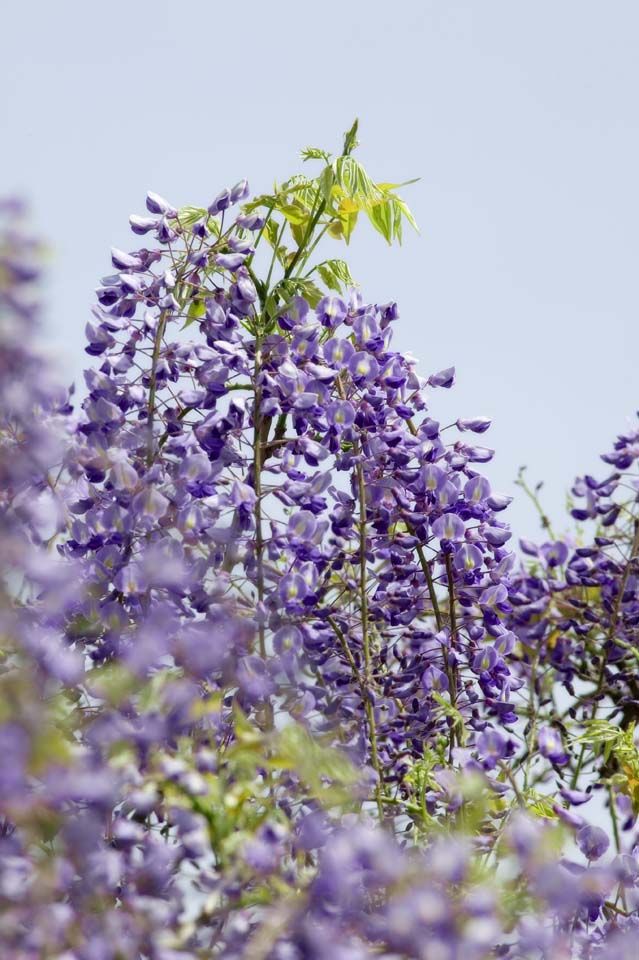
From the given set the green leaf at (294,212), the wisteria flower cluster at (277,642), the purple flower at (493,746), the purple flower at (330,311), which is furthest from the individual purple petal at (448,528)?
the green leaf at (294,212)

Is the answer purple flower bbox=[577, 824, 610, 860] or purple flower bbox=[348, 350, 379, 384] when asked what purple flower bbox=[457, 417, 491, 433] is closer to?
purple flower bbox=[348, 350, 379, 384]

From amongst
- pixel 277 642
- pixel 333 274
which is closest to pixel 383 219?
pixel 333 274

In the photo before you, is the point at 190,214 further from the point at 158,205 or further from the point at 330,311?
the point at 330,311

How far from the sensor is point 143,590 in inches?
55.8

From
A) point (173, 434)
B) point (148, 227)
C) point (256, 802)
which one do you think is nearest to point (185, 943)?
point (256, 802)

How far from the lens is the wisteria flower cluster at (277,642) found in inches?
33.5

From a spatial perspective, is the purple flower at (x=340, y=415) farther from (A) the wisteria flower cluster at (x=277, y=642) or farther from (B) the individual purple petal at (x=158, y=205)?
(B) the individual purple petal at (x=158, y=205)

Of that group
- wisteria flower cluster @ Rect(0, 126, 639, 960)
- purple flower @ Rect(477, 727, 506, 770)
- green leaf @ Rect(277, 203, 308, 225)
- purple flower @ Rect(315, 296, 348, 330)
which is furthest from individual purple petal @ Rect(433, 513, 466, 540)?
green leaf @ Rect(277, 203, 308, 225)

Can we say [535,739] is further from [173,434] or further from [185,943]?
[185,943]

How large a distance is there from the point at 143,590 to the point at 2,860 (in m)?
0.60

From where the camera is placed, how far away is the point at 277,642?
144cm

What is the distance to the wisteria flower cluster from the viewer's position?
851mm

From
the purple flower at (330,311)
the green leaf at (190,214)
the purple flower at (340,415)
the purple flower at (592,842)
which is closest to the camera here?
the purple flower at (592,842)

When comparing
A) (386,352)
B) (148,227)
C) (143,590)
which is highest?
(148,227)
